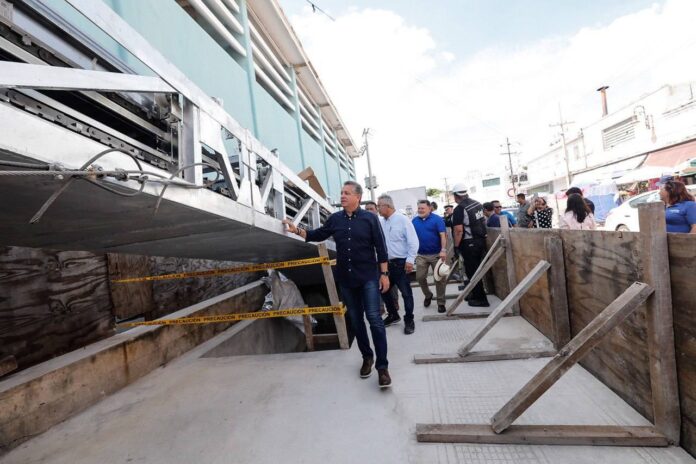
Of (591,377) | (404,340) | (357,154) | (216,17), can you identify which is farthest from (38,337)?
(357,154)

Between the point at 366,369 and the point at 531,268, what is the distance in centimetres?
208

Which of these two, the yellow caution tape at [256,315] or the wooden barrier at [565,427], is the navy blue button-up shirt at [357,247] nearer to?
the yellow caution tape at [256,315]

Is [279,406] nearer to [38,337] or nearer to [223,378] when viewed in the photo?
[223,378]

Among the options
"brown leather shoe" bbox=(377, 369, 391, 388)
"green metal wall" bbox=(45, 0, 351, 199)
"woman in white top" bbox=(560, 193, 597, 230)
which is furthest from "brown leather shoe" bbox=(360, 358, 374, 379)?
"woman in white top" bbox=(560, 193, 597, 230)

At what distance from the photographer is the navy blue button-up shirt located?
3.08 m

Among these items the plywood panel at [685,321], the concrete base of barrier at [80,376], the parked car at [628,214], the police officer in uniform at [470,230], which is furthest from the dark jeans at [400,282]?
the parked car at [628,214]

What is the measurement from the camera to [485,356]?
10.5 ft

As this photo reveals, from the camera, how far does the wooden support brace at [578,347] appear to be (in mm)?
1938

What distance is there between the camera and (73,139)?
63.1 inches

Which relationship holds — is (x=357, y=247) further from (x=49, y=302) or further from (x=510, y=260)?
(x=49, y=302)

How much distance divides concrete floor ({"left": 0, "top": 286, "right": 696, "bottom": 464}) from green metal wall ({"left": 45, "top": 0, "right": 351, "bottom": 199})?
9.15 ft

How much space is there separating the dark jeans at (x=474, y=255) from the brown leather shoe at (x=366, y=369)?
8.33ft

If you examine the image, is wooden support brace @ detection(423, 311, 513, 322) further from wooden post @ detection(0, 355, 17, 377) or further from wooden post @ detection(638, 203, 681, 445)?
wooden post @ detection(0, 355, 17, 377)

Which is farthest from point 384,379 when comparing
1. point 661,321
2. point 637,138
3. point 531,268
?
point 637,138
